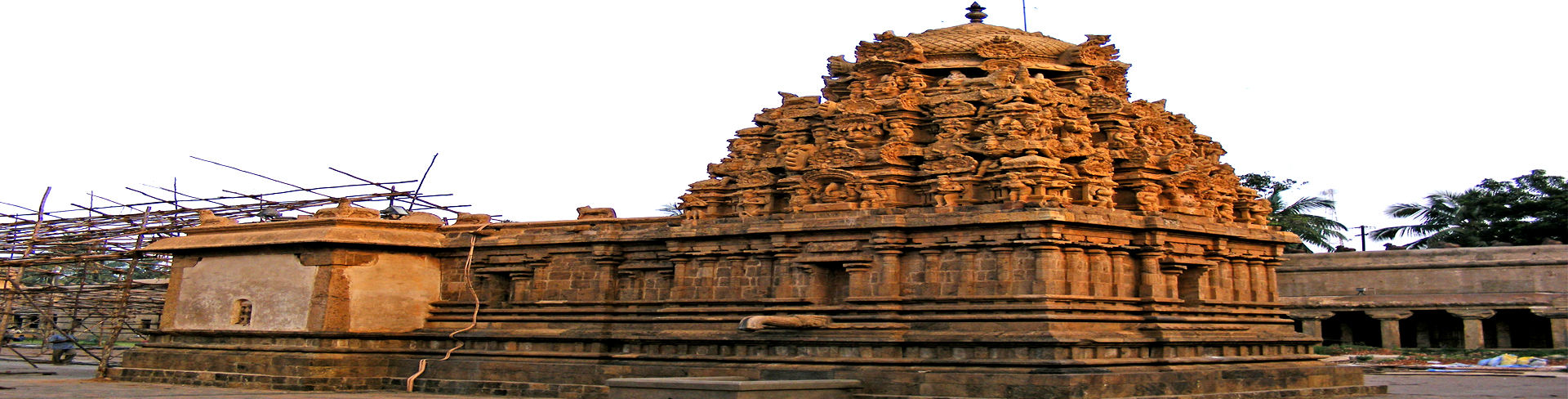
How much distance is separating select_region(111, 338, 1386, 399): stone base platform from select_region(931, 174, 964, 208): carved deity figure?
217 cm

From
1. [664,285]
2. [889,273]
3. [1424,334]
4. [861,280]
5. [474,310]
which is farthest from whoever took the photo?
[1424,334]

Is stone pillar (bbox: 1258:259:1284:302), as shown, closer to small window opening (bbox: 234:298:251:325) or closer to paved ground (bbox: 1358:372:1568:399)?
paved ground (bbox: 1358:372:1568:399)

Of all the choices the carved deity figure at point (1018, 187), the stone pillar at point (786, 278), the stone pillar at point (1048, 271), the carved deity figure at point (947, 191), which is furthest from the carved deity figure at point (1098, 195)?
the stone pillar at point (786, 278)

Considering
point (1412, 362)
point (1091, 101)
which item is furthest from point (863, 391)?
point (1412, 362)

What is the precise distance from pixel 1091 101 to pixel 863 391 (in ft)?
17.9

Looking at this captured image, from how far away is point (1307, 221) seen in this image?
144ft

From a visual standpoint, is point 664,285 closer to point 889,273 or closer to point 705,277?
point 705,277

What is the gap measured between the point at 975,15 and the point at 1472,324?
18510 millimetres

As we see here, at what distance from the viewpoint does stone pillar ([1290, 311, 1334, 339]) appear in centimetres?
3481

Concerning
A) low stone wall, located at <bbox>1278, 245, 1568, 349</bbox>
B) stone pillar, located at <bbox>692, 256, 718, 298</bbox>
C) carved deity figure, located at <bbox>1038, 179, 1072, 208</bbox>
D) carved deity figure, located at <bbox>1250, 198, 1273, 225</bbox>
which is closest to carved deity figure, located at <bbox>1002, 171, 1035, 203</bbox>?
carved deity figure, located at <bbox>1038, 179, 1072, 208</bbox>

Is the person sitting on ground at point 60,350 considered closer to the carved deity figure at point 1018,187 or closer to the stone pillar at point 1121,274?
the carved deity figure at point 1018,187

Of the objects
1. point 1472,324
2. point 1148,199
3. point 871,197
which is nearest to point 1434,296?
point 1472,324

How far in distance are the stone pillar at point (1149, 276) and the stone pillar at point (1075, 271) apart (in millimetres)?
1173

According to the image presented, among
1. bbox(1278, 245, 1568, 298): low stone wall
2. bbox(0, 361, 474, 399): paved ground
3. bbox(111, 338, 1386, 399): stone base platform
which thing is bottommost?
bbox(0, 361, 474, 399): paved ground
